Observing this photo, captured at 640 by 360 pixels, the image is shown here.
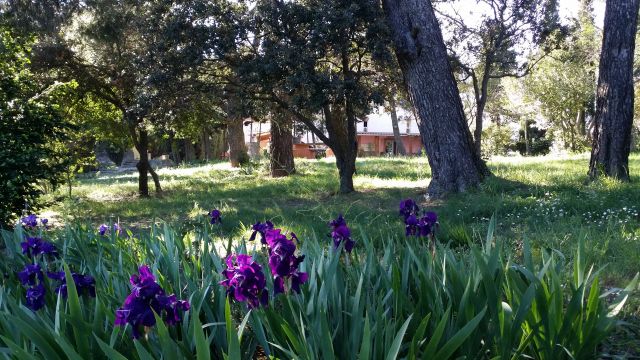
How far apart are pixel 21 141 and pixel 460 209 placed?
5.74m

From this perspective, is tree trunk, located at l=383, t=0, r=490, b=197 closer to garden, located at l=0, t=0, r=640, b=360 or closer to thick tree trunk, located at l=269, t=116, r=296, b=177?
garden, located at l=0, t=0, r=640, b=360

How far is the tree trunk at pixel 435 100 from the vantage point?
371 inches

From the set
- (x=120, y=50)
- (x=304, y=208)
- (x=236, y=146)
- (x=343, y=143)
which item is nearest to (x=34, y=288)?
(x=304, y=208)

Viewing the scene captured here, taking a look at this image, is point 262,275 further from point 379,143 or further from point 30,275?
point 379,143

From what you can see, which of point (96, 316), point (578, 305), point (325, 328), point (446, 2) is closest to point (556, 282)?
point (578, 305)

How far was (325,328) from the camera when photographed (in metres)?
1.74

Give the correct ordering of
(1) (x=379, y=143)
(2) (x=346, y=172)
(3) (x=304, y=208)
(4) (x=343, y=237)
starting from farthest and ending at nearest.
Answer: (1) (x=379, y=143) < (2) (x=346, y=172) < (3) (x=304, y=208) < (4) (x=343, y=237)

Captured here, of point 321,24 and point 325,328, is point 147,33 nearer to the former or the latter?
point 321,24

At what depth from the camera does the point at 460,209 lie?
718cm

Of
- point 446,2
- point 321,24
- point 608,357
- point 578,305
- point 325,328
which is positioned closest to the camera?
point 325,328

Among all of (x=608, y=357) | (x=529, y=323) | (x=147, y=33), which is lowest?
→ (x=608, y=357)

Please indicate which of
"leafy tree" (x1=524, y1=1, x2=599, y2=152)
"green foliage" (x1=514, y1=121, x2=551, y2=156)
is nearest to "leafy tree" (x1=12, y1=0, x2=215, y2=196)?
"leafy tree" (x1=524, y1=1, x2=599, y2=152)

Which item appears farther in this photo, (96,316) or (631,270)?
(631,270)

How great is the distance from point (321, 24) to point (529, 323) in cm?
825
